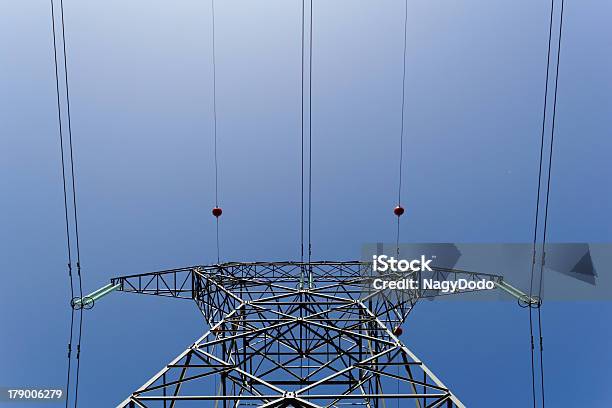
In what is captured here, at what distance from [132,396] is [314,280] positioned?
11587 mm

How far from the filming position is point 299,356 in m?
14.0

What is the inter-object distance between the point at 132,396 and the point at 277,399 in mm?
2894

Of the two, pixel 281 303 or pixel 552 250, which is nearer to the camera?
pixel 281 303

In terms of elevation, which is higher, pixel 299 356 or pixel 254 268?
pixel 254 268

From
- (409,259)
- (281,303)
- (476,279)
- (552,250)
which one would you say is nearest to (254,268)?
(281,303)

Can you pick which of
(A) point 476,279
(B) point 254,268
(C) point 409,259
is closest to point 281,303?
(B) point 254,268

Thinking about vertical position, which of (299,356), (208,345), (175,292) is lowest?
(299,356)

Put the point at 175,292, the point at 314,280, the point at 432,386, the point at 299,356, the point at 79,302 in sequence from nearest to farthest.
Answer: the point at 432,386 → the point at 79,302 → the point at 299,356 → the point at 175,292 → the point at 314,280

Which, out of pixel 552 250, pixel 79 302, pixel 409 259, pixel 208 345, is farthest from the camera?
pixel 552 250

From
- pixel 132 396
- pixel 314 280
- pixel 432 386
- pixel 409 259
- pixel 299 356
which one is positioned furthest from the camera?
pixel 409 259

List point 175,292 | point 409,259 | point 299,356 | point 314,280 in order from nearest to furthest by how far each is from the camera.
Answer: point 299,356 < point 175,292 < point 314,280 < point 409,259

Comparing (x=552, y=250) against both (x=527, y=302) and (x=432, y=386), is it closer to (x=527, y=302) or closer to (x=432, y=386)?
(x=527, y=302)

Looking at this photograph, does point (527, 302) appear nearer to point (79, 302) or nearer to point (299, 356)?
point (299, 356)

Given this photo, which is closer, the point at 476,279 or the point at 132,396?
the point at 132,396
